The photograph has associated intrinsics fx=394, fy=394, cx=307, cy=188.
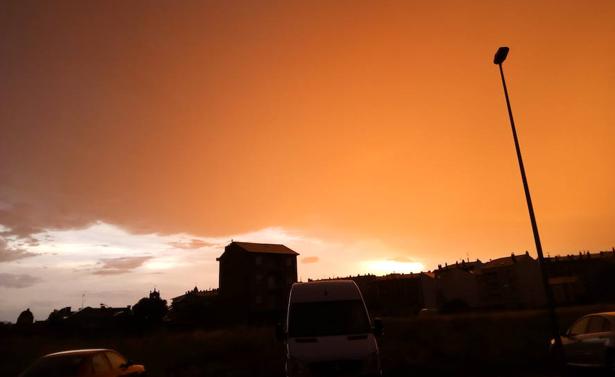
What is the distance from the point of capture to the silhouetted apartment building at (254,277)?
211 ft

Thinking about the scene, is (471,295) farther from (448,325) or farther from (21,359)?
(21,359)

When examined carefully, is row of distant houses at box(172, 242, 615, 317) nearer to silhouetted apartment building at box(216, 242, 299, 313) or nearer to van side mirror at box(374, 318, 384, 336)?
silhouetted apartment building at box(216, 242, 299, 313)

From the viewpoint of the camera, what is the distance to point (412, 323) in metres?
28.8

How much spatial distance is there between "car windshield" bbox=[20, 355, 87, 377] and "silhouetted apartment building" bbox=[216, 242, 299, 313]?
55698 mm

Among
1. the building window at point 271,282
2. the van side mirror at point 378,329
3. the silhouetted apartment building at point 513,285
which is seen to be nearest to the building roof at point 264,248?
the building window at point 271,282

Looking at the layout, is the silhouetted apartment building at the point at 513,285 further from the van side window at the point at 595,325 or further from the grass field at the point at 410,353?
the van side window at the point at 595,325

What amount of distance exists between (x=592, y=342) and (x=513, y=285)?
65.3 meters

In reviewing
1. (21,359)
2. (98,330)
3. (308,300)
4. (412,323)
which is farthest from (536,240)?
(98,330)

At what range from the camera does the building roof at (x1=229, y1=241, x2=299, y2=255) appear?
66.5m

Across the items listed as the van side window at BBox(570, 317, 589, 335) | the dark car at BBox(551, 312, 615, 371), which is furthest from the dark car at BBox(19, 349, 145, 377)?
the van side window at BBox(570, 317, 589, 335)

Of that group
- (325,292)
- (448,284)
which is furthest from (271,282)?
(325,292)

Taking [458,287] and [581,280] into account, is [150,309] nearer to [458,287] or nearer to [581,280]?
[458,287]

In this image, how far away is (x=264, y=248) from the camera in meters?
A: 69.5

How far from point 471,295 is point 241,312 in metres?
43.2
